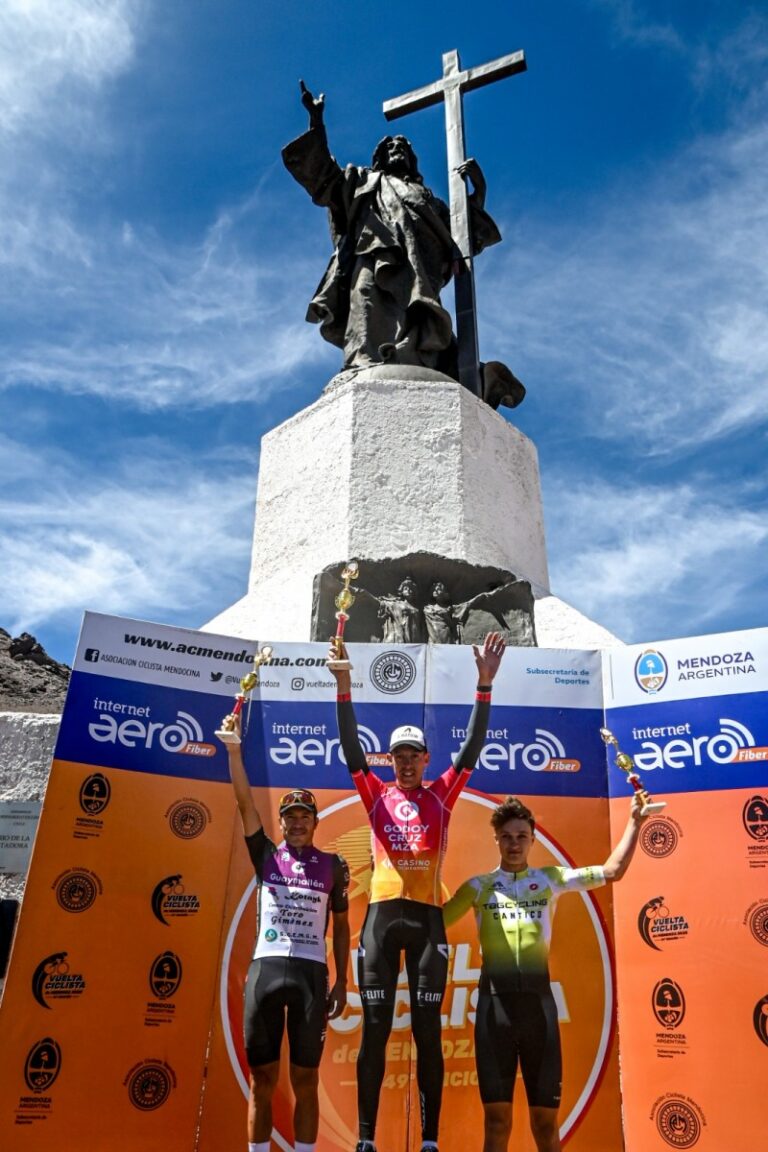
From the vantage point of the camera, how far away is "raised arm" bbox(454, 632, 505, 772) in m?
3.98

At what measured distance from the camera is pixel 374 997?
11.7 feet

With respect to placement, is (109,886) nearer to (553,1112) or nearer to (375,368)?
(553,1112)

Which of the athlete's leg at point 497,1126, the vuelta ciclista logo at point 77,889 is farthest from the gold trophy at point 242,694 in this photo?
the athlete's leg at point 497,1126

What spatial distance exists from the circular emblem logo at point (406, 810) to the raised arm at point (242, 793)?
0.63 m

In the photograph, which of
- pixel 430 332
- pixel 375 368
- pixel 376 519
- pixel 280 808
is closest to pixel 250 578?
pixel 376 519

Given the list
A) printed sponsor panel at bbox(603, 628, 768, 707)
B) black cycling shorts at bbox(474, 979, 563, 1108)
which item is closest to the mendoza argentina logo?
black cycling shorts at bbox(474, 979, 563, 1108)

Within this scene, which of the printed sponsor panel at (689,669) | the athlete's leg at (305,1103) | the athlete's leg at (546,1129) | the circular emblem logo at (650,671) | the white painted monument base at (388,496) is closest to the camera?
the athlete's leg at (546,1129)

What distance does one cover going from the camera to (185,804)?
4266mm

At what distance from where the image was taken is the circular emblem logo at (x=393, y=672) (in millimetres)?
4418

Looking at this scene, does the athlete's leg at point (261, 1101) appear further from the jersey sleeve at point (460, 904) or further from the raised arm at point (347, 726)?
the raised arm at point (347, 726)

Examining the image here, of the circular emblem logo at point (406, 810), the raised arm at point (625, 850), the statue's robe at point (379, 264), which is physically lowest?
the raised arm at point (625, 850)

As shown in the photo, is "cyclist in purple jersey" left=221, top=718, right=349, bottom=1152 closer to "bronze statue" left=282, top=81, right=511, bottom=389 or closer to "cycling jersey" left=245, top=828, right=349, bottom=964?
"cycling jersey" left=245, top=828, right=349, bottom=964

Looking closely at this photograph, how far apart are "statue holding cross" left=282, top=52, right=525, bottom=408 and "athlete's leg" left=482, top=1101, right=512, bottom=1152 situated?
211 inches

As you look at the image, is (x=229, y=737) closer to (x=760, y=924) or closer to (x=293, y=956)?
(x=293, y=956)
